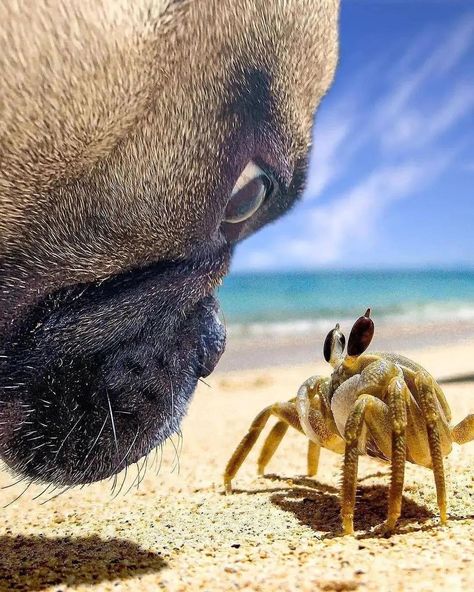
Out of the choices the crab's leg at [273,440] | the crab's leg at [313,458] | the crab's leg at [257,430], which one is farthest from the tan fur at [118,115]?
the crab's leg at [313,458]

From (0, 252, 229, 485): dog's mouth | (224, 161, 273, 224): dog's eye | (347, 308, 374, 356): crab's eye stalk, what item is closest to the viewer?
(0, 252, 229, 485): dog's mouth

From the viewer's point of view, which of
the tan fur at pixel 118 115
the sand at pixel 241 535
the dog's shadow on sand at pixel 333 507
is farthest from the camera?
the dog's shadow on sand at pixel 333 507

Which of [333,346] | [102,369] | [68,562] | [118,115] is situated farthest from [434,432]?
[118,115]

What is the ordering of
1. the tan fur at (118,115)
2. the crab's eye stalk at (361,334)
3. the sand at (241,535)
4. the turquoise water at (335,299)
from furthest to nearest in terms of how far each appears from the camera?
the turquoise water at (335,299) → the crab's eye stalk at (361,334) → the sand at (241,535) → the tan fur at (118,115)

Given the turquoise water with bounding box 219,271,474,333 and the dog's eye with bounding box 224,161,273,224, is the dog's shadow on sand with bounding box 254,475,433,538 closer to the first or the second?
the dog's eye with bounding box 224,161,273,224

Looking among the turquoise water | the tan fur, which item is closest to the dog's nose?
the tan fur

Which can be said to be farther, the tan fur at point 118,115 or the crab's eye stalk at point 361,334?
the crab's eye stalk at point 361,334

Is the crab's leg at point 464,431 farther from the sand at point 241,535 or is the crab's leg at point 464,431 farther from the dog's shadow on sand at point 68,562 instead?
the dog's shadow on sand at point 68,562

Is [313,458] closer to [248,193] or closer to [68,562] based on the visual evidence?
[68,562]
